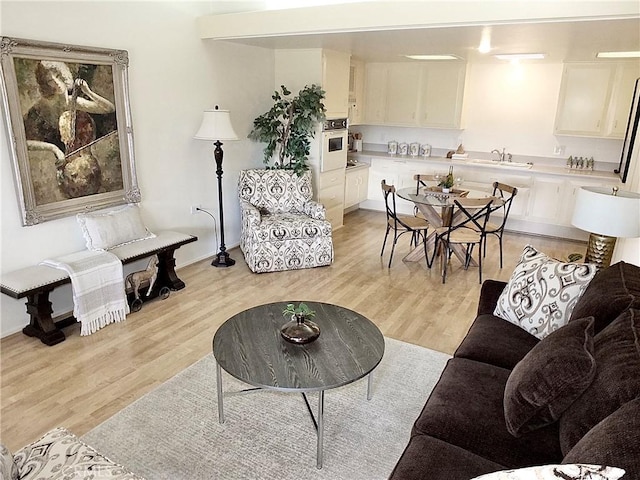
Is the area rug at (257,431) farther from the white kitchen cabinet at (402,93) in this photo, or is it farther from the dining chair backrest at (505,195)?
the white kitchen cabinet at (402,93)

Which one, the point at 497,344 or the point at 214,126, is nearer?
the point at 497,344

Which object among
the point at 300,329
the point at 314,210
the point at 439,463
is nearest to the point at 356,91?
the point at 314,210

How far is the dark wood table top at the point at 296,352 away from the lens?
1988 millimetres

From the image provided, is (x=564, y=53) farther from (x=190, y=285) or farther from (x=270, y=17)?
(x=190, y=285)

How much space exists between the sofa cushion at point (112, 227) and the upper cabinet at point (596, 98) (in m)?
5.29

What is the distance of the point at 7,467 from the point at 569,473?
156 centimetres

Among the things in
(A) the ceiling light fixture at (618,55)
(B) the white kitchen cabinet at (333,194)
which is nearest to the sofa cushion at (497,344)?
Result: (B) the white kitchen cabinet at (333,194)

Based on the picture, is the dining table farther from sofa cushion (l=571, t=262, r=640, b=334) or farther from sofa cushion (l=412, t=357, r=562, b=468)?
sofa cushion (l=412, t=357, r=562, b=468)

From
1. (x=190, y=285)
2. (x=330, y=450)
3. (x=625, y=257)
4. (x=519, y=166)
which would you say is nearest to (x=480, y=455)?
(x=330, y=450)

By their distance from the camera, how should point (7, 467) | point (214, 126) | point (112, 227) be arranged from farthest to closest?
point (214, 126), point (112, 227), point (7, 467)

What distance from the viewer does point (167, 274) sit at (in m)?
4.07

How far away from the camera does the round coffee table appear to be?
199 cm

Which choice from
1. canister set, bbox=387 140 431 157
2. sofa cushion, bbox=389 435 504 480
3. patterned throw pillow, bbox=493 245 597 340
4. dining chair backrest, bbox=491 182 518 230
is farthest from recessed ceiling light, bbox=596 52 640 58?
sofa cushion, bbox=389 435 504 480

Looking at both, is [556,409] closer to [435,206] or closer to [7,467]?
[7,467]
